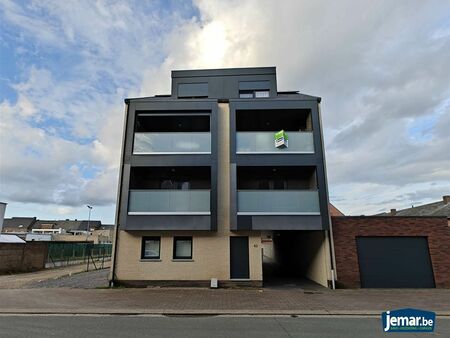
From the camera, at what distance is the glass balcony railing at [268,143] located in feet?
48.6

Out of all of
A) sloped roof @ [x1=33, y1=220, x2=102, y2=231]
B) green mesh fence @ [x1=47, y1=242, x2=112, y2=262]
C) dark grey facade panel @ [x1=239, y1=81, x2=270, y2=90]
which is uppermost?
dark grey facade panel @ [x1=239, y1=81, x2=270, y2=90]

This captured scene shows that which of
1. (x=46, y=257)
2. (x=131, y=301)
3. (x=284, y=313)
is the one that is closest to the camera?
(x=284, y=313)

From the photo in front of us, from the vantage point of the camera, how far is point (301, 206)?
1401 cm

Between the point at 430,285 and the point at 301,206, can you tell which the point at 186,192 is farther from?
the point at 430,285

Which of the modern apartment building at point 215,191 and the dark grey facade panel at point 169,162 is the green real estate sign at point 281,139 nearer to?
the modern apartment building at point 215,191

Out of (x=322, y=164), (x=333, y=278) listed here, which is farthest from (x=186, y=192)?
(x=333, y=278)

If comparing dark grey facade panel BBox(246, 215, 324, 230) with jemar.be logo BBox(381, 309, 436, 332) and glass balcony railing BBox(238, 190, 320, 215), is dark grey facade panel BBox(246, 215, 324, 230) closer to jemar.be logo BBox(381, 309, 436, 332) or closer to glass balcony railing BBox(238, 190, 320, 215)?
glass balcony railing BBox(238, 190, 320, 215)

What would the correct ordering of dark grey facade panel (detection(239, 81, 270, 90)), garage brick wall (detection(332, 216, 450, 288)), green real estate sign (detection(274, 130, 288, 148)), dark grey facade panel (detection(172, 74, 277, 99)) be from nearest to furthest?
garage brick wall (detection(332, 216, 450, 288)) → green real estate sign (detection(274, 130, 288, 148)) → dark grey facade panel (detection(172, 74, 277, 99)) → dark grey facade panel (detection(239, 81, 270, 90))

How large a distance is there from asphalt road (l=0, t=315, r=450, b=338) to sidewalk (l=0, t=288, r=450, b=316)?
0.68 meters

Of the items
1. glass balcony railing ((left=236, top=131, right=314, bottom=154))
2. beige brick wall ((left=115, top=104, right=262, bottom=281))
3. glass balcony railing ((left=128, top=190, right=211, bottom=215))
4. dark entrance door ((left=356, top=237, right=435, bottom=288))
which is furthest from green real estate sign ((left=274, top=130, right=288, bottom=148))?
dark entrance door ((left=356, top=237, right=435, bottom=288))

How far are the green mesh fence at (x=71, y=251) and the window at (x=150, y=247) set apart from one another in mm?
13785

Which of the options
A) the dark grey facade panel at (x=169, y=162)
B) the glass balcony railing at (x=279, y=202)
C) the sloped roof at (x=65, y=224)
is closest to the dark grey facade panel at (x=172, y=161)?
the dark grey facade panel at (x=169, y=162)

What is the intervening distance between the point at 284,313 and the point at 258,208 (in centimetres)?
555

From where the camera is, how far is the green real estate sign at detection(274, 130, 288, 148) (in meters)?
14.5
